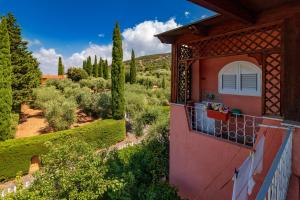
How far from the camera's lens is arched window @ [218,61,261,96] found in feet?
20.8

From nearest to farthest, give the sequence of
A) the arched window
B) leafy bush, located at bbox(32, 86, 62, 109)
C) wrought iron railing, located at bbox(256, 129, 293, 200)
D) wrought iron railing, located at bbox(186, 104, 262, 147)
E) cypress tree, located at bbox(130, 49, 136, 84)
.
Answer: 1. wrought iron railing, located at bbox(256, 129, 293, 200)
2. the arched window
3. wrought iron railing, located at bbox(186, 104, 262, 147)
4. leafy bush, located at bbox(32, 86, 62, 109)
5. cypress tree, located at bbox(130, 49, 136, 84)

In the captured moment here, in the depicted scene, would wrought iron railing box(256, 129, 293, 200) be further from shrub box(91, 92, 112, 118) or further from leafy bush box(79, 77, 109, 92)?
leafy bush box(79, 77, 109, 92)

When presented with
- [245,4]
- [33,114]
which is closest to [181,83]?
[245,4]

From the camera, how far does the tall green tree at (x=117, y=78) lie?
1752 centimetres

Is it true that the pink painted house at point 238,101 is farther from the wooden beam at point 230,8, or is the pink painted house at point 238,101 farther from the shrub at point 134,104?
the shrub at point 134,104

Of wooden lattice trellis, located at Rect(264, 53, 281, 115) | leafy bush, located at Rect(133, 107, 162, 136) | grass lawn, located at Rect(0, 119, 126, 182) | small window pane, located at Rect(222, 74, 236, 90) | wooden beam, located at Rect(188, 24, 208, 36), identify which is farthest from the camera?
leafy bush, located at Rect(133, 107, 162, 136)

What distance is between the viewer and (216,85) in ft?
24.7

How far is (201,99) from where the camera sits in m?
8.00

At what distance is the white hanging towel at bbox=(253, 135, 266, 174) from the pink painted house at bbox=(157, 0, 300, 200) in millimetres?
18

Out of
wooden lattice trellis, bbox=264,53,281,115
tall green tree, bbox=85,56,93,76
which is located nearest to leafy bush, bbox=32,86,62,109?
wooden lattice trellis, bbox=264,53,281,115

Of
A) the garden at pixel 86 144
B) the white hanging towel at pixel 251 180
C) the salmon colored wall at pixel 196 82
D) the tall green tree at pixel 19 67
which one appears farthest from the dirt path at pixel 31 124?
Answer: the white hanging towel at pixel 251 180

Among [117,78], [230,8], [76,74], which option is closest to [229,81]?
[230,8]

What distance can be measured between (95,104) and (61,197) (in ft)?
48.4

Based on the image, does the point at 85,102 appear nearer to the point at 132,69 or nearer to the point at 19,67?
the point at 19,67
